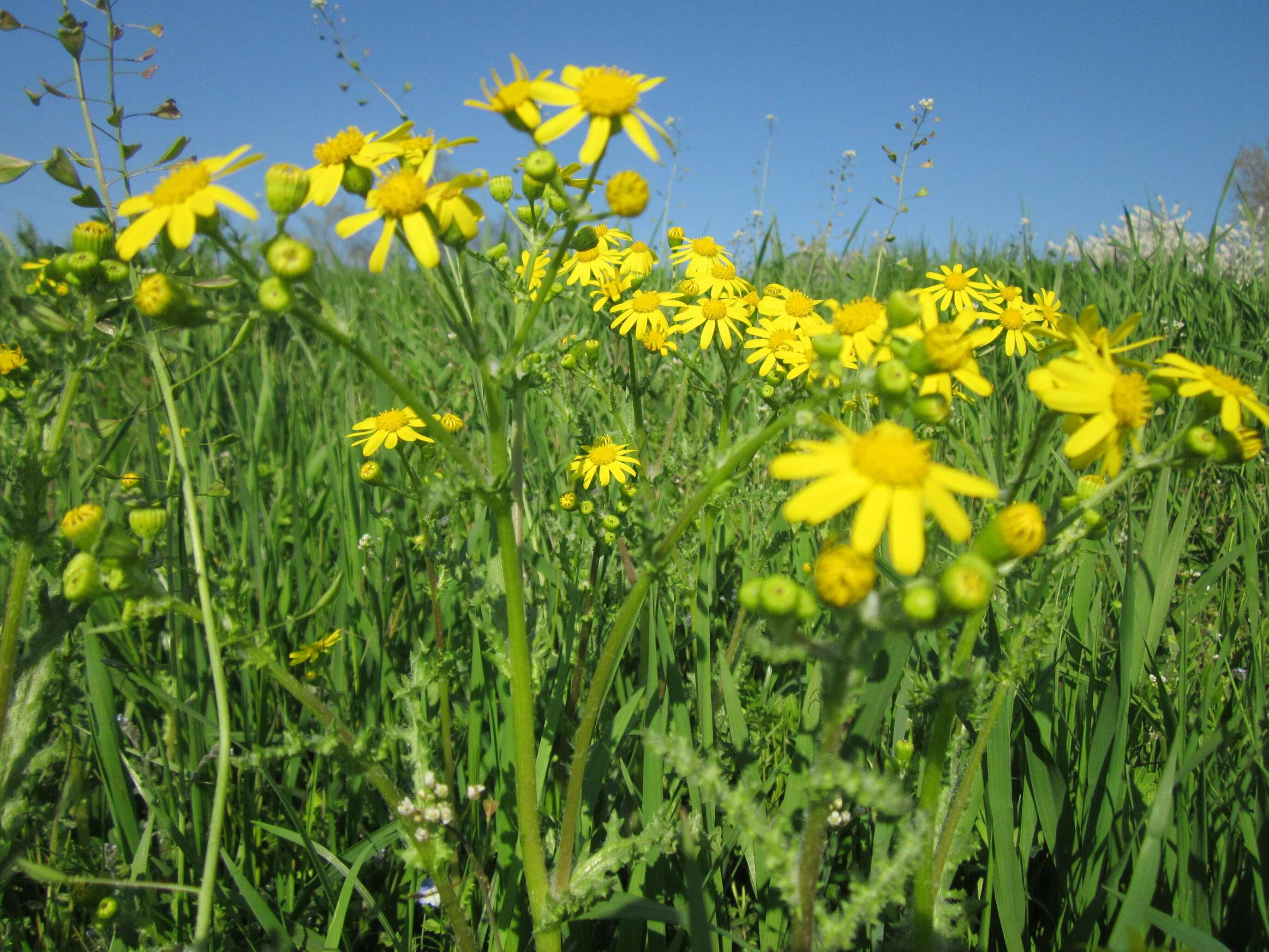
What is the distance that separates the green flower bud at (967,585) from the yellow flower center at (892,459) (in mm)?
165

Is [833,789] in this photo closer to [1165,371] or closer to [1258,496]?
[1165,371]

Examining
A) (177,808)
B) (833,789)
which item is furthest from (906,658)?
(177,808)

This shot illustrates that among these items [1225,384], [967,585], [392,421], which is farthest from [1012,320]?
[392,421]

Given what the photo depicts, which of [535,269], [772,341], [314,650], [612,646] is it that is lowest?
[314,650]

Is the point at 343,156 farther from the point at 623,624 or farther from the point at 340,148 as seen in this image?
the point at 623,624

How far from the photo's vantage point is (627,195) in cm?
153

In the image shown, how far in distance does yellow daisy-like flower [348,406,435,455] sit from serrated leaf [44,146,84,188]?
1166mm

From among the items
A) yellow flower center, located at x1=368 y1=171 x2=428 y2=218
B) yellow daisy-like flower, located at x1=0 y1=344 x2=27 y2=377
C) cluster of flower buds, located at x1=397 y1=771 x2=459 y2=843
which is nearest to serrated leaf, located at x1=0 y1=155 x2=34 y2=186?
yellow daisy-like flower, located at x1=0 y1=344 x2=27 y2=377

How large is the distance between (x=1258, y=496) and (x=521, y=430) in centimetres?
359

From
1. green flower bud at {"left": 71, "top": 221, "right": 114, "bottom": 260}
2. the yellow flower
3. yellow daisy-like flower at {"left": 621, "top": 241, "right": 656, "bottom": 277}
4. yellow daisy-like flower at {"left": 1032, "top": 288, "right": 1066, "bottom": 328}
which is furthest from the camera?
yellow daisy-like flower at {"left": 621, "top": 241, "right": 656, "bottom": 277}

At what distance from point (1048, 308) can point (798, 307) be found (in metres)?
0.95

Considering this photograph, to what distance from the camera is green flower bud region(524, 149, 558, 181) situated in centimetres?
158

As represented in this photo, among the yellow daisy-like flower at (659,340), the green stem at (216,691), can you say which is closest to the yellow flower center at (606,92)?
the green stem at (216,691)

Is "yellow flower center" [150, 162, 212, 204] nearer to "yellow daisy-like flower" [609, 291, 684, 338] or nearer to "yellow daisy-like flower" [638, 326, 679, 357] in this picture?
"yellow daisy-like flower" [638, 326, 679, 357]
